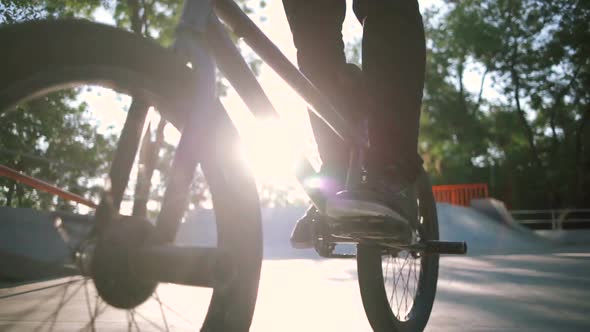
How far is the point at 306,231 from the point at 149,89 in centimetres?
103

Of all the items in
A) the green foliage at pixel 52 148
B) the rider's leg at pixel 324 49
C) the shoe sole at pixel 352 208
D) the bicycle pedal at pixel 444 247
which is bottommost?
the bicycle pedal at pixel 444 247

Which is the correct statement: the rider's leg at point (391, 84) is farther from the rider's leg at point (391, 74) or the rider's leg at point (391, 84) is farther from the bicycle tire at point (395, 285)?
the bicycle tire at point (395, 285)

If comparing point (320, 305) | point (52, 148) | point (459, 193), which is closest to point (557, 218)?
point (459, 193)

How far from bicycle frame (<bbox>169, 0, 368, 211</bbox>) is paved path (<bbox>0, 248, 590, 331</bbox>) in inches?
18.1

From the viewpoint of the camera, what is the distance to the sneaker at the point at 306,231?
1.82 metres

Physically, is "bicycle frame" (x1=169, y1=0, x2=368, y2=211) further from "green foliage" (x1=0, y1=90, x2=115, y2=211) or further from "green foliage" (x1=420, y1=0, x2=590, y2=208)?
"green foliage" (x1=420, y1=0, x2=590, y2=208)

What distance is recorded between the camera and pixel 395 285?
231 centimetres

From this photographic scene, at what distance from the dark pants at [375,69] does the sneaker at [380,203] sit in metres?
0.06

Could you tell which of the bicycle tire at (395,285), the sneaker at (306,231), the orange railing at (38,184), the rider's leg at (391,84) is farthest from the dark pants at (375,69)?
the orange railing at (38,184)

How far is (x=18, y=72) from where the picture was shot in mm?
774

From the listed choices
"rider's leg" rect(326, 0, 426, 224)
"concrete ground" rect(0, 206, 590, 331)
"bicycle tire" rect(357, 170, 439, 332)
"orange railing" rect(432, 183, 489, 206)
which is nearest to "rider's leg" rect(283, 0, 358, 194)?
"rider's leg" rect(326, 0, 426, 224)

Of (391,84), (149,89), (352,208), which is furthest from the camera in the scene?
(391,84)

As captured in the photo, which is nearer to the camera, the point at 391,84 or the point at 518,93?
the point at 391,84

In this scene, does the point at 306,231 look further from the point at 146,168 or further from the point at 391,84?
the point at 146,168
